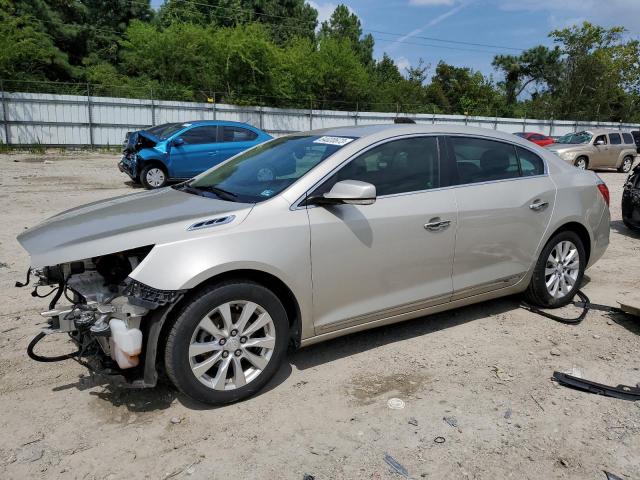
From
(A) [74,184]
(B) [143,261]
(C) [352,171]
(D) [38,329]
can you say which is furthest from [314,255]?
(A) [74,184]

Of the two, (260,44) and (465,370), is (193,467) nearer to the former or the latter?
(465,370)

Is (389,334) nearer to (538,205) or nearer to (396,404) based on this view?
(396,404)

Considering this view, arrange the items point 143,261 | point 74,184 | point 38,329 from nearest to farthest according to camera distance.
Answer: point 143,261 → point 38,329 → point 74,184

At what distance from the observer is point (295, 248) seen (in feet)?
10.7

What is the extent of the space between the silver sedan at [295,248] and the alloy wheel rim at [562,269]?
0.12ft

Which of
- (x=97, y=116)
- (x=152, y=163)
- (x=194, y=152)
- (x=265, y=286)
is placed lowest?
(x=265, y=286)

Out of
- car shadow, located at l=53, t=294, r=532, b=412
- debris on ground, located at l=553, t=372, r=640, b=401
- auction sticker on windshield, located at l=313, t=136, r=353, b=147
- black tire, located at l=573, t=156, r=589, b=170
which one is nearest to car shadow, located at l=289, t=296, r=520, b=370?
car shadow, located at l=53, t=294, r=532, b=412

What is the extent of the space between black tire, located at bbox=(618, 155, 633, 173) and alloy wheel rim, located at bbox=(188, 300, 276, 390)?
20.5 metres

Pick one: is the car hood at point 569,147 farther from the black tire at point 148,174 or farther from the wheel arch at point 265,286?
the wheel arch at point 265,286

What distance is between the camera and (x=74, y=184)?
12.5 m

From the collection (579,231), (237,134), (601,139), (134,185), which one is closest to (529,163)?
(579,231)

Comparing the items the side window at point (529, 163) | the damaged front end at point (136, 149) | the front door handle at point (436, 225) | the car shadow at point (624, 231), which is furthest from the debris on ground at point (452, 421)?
the damaged front end at point (136, 149)

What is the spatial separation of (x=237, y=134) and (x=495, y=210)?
999cm

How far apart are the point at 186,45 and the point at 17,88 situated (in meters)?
9.67
